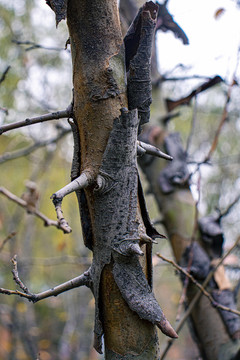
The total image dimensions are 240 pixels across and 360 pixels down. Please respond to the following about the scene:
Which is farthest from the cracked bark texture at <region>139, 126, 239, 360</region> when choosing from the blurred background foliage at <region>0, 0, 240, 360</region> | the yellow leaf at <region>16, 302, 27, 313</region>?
the yellow leaf at <region>16, 302, 27, 313</region>

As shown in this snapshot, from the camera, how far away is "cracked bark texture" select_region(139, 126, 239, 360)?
1.11 meters

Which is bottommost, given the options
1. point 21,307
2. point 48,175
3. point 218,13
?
point 21,307

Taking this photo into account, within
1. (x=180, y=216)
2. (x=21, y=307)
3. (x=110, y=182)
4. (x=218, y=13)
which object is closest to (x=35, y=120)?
(x=110, y=182)

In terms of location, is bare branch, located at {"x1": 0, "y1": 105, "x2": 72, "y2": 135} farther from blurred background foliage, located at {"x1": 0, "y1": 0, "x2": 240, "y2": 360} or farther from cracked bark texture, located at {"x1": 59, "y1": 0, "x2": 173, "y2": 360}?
blurred background foliage, located at {"x1": 0, "y1": 0, "x2": 240, "y2": 360}

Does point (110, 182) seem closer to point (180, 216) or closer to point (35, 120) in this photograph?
point (35, 120)

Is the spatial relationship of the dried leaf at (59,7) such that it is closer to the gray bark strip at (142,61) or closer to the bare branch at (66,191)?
the gray bark strip at (142,61)

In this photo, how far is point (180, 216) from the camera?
1.29 metres

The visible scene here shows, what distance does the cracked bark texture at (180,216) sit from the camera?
1.11 m

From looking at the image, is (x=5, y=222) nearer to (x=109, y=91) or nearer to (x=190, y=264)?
(x=190, y=264)

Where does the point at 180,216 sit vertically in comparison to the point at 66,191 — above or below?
below

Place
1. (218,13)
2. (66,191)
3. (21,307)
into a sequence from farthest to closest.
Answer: (21,307), (218,13), (66,191)

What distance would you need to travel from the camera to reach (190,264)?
1.15 meters

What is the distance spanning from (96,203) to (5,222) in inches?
107

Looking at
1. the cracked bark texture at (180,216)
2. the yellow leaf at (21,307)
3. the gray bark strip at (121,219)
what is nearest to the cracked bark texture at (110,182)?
the gray bark strip at (121,219)
